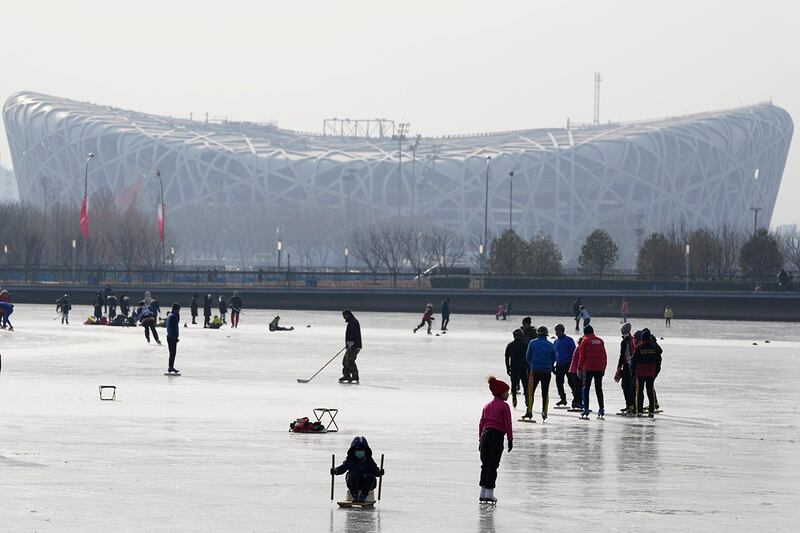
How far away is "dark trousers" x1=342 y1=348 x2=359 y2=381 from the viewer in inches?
1191

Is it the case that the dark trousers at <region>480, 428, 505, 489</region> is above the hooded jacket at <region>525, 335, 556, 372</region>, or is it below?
below

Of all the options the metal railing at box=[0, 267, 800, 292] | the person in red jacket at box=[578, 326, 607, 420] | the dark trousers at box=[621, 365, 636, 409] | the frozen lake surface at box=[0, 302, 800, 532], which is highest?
the metal railing at box=[0, 267, 800, 292]

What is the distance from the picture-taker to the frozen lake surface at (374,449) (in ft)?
45.3

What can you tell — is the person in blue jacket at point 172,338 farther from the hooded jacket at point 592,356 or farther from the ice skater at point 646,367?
the ice skater at point 646,367

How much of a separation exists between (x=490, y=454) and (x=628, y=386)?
1071 centimetres

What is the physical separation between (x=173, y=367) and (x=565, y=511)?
1882 cm

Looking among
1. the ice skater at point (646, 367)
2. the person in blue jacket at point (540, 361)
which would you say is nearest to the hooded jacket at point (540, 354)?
the person in blue jacket at point (540, 361)

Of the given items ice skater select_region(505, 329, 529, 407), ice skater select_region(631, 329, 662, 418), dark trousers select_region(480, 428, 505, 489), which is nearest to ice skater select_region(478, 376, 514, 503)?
dark trousers select_region(480, 428, 505, 489)

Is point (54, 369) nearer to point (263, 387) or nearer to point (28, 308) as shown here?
point (263, 387)

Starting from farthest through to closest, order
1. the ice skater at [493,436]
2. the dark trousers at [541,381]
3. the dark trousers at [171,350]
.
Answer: the dark trousers at [171,350]
the dark trousers at [541,381]
the ice skater at [493,436]

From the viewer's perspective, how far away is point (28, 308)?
7456 centimetres

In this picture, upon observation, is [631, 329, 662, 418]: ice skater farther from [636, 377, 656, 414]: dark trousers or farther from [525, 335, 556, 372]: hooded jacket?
[525, 335, 556, 372]: hooded jacket

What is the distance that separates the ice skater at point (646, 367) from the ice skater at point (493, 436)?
9.39m

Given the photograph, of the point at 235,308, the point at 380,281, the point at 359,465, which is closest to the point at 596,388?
the point at 359,465
